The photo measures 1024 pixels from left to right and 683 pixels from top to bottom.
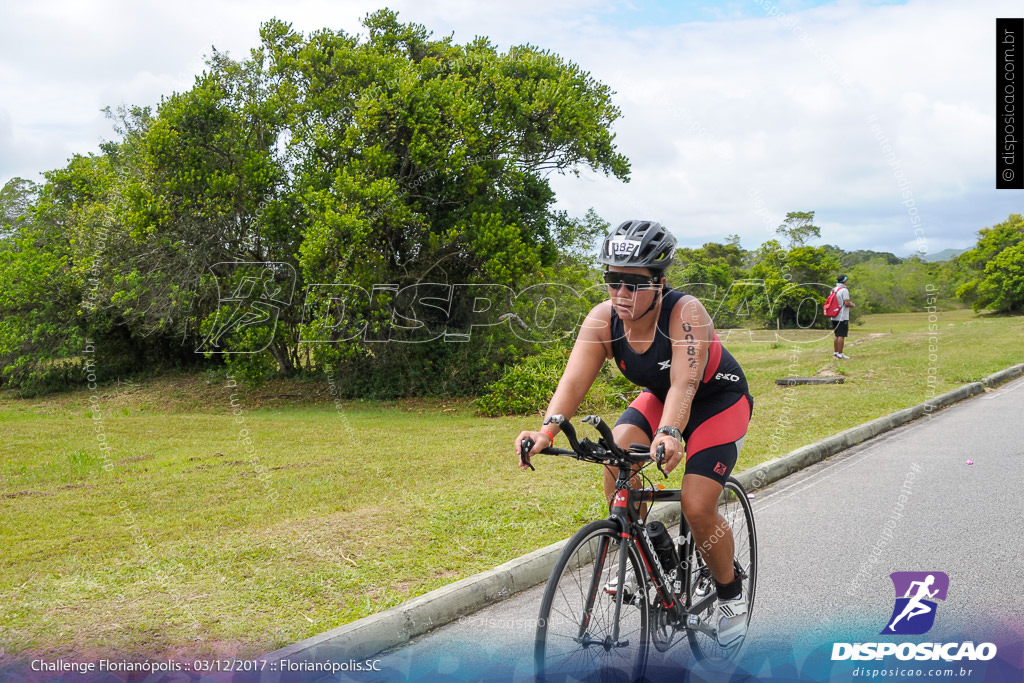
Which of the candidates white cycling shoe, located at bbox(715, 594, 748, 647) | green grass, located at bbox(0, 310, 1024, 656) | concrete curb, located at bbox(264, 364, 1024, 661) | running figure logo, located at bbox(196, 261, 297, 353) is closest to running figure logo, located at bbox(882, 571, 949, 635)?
white cycling shoe, located at bbox(715, 594, 748, 647)

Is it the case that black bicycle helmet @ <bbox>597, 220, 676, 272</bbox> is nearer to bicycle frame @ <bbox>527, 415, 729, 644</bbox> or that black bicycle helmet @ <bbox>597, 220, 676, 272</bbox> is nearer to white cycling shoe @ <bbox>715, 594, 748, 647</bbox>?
bicycle frame @ <bbox>527, 415, 729, 644</bbox>

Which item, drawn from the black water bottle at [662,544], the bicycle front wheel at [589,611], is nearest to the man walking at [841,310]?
A: the black water bottle at [662,544]

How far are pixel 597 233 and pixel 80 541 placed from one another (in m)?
13.7

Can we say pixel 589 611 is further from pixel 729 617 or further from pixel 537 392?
pixel 537 392

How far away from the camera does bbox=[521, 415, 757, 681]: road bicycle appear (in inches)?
122

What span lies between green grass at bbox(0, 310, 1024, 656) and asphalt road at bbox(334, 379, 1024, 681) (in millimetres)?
617

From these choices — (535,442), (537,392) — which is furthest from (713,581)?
(537,392)

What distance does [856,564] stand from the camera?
210 inches

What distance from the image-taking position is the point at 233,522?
21.2 ft

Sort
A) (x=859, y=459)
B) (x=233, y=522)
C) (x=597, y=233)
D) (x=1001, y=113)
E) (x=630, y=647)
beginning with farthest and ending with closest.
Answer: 1. (x=597, y=233)
2. (x=1001, y=113)
3. (x=859, y=459)
4. (x=233, y=522)
5. (x=630, y=647)

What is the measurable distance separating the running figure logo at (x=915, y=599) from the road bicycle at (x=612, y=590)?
1425mm

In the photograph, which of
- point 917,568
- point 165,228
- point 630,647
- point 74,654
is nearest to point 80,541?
point 74,654

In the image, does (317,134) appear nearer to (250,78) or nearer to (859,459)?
(250,78)

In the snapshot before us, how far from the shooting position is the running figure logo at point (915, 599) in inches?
170
